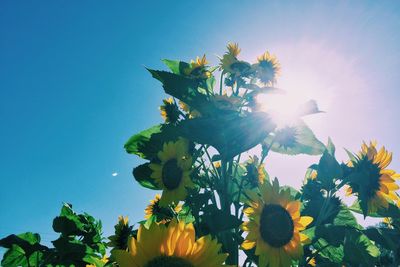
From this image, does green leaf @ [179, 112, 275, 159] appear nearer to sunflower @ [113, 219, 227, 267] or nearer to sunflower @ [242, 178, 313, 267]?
sunflower @ [242, 178, 313, 267]

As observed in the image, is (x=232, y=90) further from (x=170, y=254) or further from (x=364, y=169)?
(x=170, y=254)

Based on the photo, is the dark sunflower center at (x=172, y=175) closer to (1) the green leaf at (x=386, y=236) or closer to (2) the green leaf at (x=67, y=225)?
(2) the green leaf at (x=67, y=225)

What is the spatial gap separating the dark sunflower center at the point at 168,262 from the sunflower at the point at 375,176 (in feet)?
5.16

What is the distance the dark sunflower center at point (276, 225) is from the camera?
207 cm

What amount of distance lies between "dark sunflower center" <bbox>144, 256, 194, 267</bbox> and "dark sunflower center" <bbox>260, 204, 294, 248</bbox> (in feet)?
2.80

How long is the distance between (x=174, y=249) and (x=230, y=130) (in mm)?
828

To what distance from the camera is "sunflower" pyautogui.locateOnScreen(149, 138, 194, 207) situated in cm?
244

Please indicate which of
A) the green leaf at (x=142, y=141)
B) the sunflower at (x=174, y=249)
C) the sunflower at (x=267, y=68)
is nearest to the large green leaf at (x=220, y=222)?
the sunflower at (x=174, y=249)

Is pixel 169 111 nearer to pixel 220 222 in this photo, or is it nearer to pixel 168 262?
pixel 220 222

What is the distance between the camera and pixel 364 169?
2.54 m

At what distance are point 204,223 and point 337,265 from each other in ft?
3.26

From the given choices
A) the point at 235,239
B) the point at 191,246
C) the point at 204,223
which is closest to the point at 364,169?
the point at 235,239

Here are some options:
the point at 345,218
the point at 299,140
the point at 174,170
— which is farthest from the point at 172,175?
the point at 345,218

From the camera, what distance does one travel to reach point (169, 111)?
368 cm
